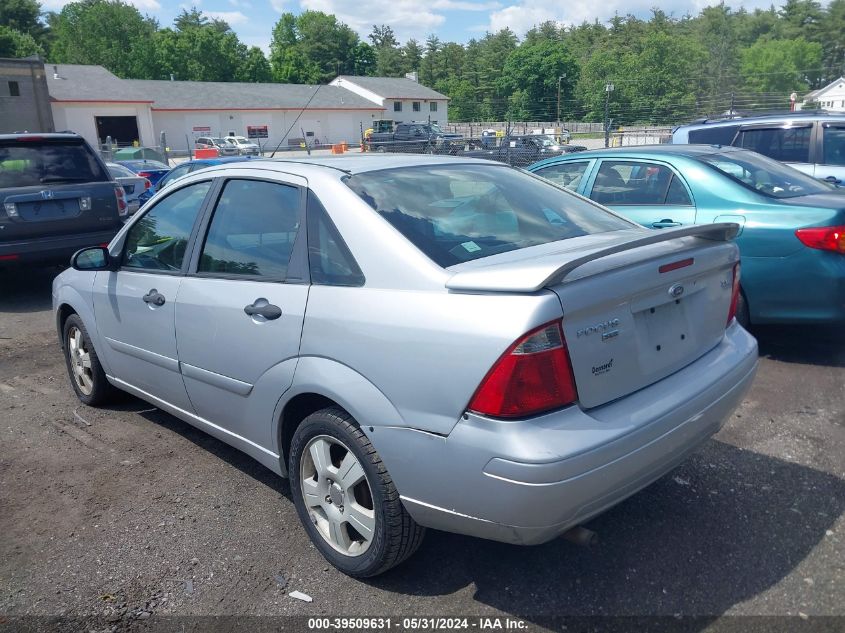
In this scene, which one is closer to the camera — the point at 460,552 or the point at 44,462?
the point at 460,552

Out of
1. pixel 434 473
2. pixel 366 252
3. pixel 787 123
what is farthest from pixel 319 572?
pixel 787 123

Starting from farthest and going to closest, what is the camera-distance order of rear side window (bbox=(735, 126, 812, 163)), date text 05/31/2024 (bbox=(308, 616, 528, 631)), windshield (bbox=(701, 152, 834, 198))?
rear side window (bbox=(735, 126, 812, 163)) < windshield (bbox=(701, 152, 834, 198)) < date text 05/31/2024 (bbox=(308, 616, 528, 631))

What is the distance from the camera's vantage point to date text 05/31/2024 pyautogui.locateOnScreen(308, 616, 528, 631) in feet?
8.52

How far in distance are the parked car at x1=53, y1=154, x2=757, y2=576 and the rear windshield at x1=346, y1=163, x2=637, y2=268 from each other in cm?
1

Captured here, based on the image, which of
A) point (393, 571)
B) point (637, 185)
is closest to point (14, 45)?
point (637, 185)

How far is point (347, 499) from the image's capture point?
9.29ft

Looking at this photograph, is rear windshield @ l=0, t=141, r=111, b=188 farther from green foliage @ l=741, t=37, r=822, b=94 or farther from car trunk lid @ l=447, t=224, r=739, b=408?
green foliage @ l=741, t=37, r=822, b=94

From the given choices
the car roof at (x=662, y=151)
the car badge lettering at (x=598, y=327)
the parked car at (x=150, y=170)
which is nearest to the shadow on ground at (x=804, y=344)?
the car roof at (x=662, y=151)

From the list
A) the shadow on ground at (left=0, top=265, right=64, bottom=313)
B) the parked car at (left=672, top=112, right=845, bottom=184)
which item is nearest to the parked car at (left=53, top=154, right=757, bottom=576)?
the shadow on ground at (left=0, top=265, right=64, bottom=313)

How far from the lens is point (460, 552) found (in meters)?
3.08

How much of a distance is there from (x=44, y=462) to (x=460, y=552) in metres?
2.64

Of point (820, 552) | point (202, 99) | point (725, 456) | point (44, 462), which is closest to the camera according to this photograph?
point (820, 552)

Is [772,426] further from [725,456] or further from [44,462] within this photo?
[44,462]

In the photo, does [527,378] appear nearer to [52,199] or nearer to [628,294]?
[628,294]
